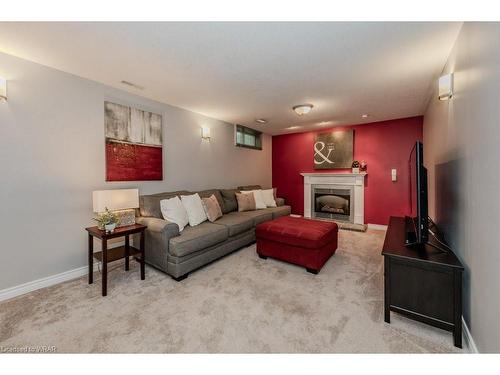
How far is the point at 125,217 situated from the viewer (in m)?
2.62

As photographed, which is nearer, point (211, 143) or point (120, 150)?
point (120, 150)

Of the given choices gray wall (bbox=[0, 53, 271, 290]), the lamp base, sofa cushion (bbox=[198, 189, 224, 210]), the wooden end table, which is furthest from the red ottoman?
gray wall (bbox=[0, 53, 271, 290])

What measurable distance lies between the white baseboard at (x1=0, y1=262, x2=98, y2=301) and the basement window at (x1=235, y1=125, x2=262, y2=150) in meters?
3.60

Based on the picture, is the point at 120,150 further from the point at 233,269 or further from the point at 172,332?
the point at 172,332

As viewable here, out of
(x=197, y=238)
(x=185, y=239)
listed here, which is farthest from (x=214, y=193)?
(x=185, y=239)

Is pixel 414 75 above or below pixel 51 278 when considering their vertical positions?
above

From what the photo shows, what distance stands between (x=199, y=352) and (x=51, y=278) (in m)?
2.06

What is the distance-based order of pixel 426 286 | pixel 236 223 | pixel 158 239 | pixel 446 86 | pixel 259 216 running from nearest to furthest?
pixel 426 286
pixel 446 86
pixel 158 239
pixel 236 223
pixel 259 216

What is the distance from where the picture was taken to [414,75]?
2.53m

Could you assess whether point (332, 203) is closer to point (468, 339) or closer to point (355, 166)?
point (355, 166)

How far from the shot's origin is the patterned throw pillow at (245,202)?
4.23m

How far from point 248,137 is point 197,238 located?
3354 millimetres

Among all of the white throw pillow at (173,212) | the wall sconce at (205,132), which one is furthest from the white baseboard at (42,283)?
the wall sconce at (205,132)
